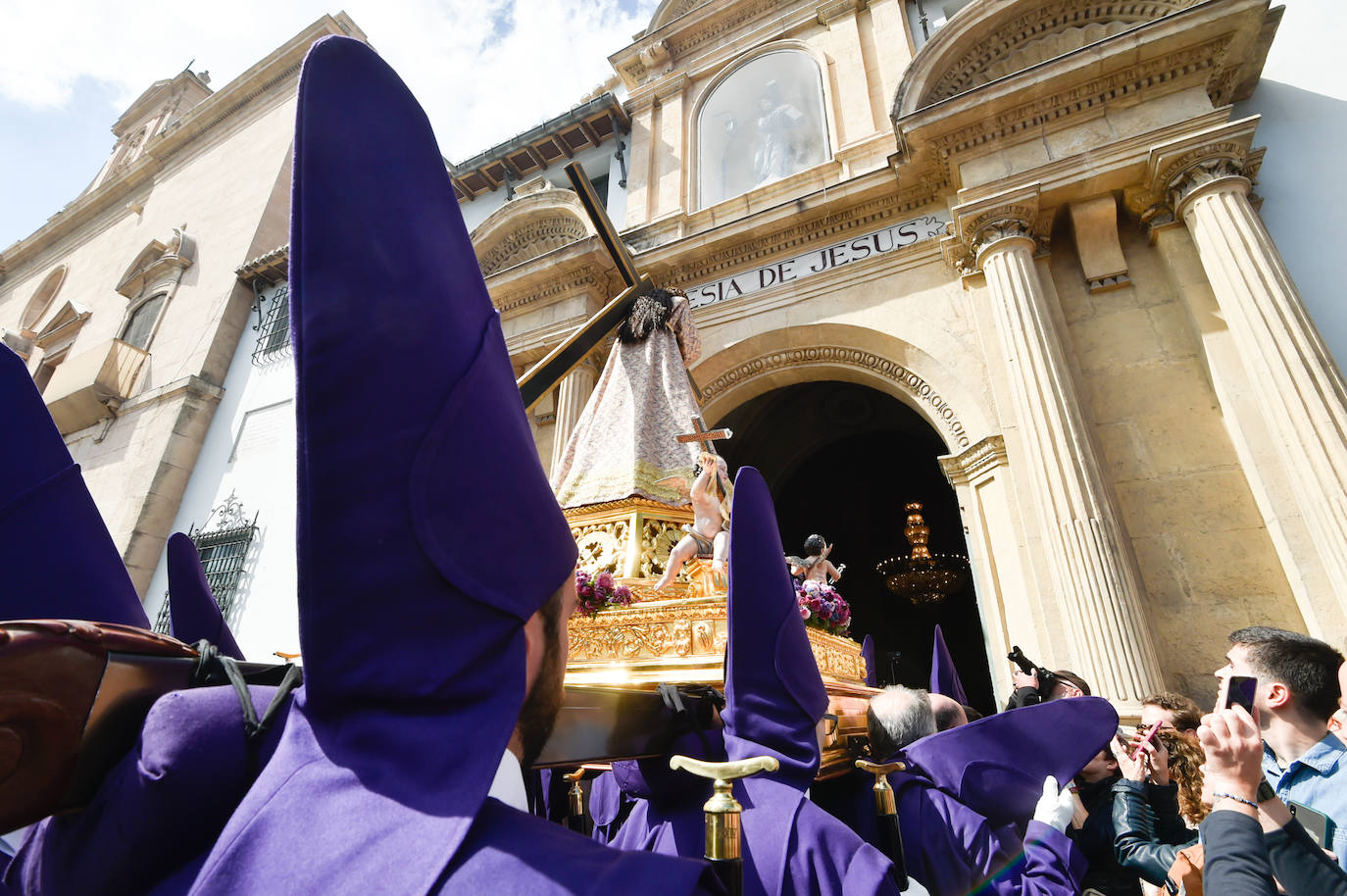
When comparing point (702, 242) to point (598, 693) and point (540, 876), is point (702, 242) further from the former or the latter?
point (540, 876)

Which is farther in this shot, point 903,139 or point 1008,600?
point 903,139

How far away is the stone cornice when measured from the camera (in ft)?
56.2

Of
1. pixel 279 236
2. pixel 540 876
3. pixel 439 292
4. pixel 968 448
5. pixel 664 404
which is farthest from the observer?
pixel 279 236

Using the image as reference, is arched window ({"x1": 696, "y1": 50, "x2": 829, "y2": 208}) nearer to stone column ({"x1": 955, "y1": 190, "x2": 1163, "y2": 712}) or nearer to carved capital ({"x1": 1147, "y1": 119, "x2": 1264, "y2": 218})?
stone column ({"x1": 955, "y1": 190, "x2": 1163, "y2": 712})

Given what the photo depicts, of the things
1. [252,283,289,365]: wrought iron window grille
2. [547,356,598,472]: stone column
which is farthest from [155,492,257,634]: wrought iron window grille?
[547,356,598,472]: stone column

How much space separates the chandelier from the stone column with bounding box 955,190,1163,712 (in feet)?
18.1

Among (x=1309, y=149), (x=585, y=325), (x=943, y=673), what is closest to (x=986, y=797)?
(x=943, y=673)

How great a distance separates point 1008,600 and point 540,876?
582 centimetres

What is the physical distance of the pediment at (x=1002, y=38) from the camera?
23.8 ft

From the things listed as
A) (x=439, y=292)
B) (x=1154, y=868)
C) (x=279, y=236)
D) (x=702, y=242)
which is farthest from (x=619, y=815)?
(x=279, y=236)

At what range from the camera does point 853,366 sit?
7.29m

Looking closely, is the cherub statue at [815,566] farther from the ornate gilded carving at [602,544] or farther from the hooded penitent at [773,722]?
the hooded penitent at [773,722]

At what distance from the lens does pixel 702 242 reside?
7914 millimetres

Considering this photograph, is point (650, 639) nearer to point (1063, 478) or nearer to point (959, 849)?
point (959, 849)
